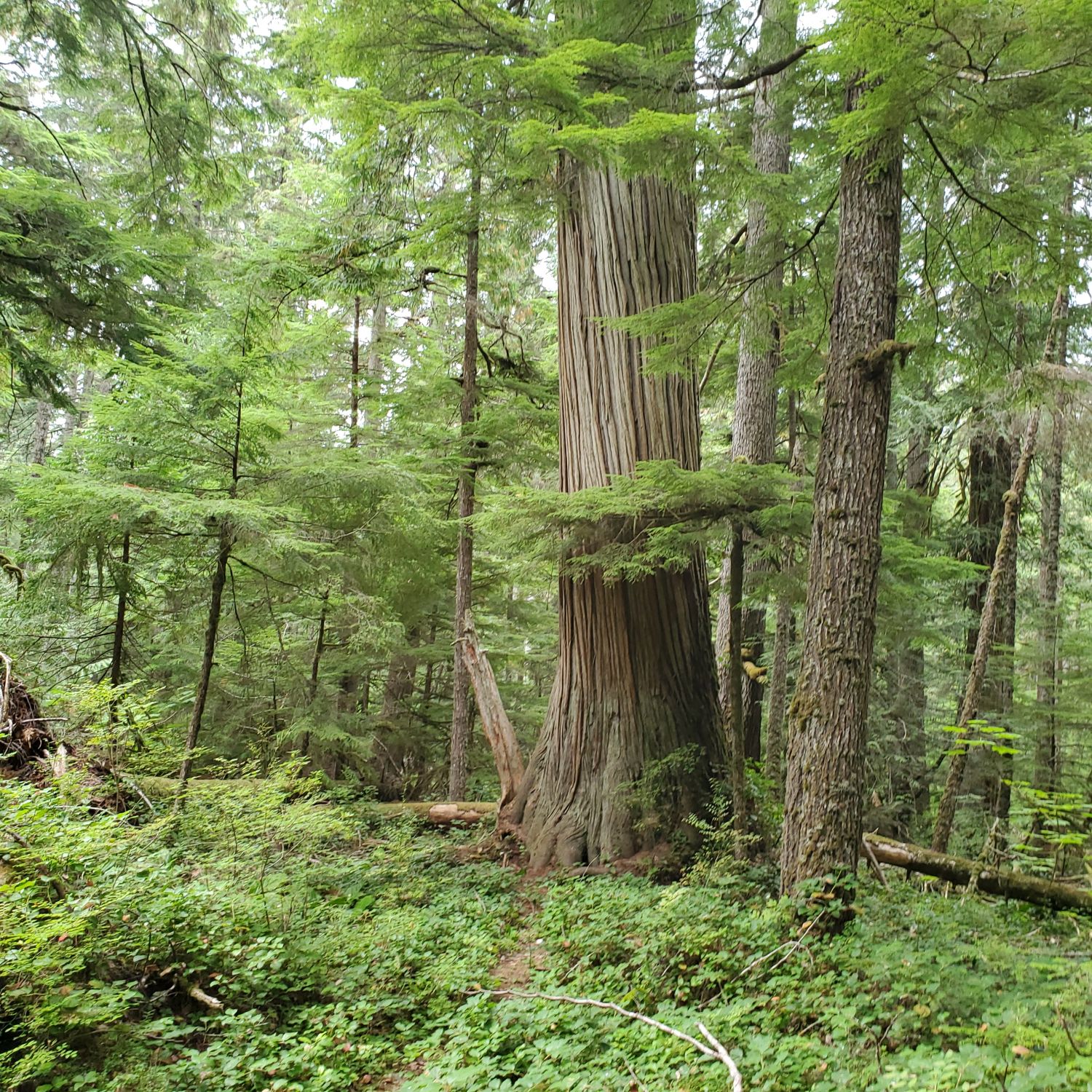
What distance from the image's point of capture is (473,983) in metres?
3.76

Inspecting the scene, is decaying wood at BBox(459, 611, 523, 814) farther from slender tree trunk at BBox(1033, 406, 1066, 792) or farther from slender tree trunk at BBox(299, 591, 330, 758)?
slender tree trunk at BBox(1033, 406, 1066, 792)

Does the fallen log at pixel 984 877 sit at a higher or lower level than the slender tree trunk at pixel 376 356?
lower

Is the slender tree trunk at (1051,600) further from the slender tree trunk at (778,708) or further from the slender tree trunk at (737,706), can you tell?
the slender tree trunk at (737,706)

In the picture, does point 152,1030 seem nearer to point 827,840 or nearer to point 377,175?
point 827,840

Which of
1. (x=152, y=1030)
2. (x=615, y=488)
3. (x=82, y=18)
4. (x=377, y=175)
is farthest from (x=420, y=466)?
(x=152, y=1030)

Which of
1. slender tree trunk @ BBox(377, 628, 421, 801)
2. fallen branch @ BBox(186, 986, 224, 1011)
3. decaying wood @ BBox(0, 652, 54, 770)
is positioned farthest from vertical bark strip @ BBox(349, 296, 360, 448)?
fallen branch @ BBox(186, 986, 224, 1011)

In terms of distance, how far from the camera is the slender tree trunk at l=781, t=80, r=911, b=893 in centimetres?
402

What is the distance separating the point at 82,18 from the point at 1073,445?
35.8ft

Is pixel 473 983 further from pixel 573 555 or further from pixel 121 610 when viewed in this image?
pixel 121 610

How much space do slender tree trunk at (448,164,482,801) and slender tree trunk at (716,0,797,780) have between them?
2948 millimetres

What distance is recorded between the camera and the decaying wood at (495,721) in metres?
6.96

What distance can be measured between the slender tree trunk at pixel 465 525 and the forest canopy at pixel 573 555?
61 mm

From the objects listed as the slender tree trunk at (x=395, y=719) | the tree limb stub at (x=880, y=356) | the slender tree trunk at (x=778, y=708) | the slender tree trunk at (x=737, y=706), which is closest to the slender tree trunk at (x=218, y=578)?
the slender tree trunk at (x=737, y=706)

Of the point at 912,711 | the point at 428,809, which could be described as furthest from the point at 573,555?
the point at 912,711
